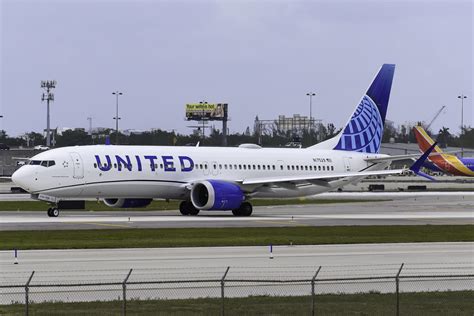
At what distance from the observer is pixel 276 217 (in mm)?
A: 59031

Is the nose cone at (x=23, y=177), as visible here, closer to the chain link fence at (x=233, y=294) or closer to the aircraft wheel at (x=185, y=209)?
the aircraft wheel at (x=185, y=209)

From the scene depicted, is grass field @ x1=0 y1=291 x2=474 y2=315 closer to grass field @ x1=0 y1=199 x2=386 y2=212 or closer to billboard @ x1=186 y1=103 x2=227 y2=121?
grass field @ x1=0 y1=199 x2=386 y2=212

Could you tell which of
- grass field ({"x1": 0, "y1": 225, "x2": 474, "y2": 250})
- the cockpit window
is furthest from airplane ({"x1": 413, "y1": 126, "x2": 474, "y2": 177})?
grass field ({"x1": 0, "y1": 225, "x2": 474, "y2": 250})

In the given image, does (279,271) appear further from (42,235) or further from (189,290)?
(42,235)

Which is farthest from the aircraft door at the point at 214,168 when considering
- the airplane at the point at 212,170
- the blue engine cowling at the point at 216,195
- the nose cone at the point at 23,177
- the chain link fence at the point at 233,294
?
the chain link fence at the point at 233,294

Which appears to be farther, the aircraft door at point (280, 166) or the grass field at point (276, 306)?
the aircraft door at point (280, 166)

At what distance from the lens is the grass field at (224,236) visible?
39062mm

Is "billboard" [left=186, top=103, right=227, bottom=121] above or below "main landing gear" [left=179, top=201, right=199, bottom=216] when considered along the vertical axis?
above

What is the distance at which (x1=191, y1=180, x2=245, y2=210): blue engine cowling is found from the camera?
2308 inches

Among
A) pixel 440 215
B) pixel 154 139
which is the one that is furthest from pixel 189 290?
pixel 154 139

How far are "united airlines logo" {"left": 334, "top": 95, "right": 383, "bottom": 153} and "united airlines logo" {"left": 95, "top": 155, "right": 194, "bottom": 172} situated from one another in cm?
1468

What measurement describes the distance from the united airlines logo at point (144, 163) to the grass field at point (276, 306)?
3380 centimetres

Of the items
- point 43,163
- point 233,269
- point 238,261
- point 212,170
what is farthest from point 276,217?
point 233,269

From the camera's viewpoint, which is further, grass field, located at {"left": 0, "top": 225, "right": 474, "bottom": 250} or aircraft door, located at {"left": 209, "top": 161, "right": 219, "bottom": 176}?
aircraft door, located at {"left": 209, "top": 161, "right": 219, "bottom": 176}
